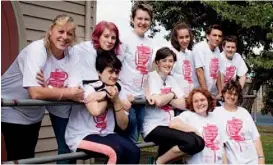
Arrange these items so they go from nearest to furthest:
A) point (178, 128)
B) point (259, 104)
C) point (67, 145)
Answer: point (67, 145), point (178, 128), point (259, 104)

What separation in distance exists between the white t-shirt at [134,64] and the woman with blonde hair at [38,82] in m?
0.65

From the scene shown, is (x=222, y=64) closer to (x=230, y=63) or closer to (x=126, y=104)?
(x=230, y=63)

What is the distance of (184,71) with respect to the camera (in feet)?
15.2

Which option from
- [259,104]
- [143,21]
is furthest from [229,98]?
[259,104]

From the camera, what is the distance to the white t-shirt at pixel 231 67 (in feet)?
17.5

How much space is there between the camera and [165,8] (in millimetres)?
18547

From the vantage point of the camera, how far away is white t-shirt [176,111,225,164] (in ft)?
13.0

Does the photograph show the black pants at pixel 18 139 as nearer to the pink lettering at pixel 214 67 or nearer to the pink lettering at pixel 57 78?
the pink lettering at pixel 57 78

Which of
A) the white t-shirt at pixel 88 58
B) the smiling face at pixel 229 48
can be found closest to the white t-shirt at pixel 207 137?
the white t-shirt at pixel 88 58

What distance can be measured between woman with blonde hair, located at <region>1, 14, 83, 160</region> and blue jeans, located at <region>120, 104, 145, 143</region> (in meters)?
0.56

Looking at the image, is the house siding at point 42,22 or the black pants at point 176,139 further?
the house siding at point 42,22

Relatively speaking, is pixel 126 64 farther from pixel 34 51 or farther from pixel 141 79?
pixel 34 51

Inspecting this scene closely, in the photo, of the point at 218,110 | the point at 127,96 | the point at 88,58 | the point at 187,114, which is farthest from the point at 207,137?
the point at 88,58

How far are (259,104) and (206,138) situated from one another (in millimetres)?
25371
